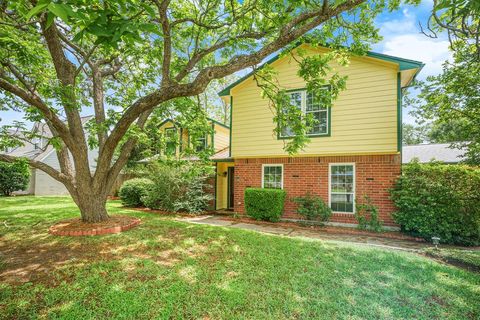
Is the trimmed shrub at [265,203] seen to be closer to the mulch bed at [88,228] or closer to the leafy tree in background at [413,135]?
the mulch bed at [88,228]

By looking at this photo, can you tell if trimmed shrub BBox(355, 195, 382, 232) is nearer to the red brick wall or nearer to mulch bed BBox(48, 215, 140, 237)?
the red brick wall

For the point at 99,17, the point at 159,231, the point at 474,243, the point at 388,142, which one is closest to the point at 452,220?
the point at 474,243

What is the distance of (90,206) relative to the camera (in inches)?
254

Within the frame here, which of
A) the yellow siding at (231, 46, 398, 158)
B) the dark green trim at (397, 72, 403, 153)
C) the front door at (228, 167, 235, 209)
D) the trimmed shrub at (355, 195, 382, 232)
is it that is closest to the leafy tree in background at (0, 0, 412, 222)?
the yellow siding at (231, 46, 398, 158)

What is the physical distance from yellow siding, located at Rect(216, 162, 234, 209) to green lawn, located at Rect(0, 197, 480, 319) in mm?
6839

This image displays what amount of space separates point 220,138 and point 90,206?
8.80m

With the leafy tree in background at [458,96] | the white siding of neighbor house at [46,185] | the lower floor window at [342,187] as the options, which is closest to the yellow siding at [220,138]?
the lower floor window at [342,187]

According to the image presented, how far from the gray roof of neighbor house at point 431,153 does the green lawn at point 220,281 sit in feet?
49.0

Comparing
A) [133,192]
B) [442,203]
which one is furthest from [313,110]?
[133,192]

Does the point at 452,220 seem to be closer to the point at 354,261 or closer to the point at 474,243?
the point at 474,243

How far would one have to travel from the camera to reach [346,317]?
2814mm

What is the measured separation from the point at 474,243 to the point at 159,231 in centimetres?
881

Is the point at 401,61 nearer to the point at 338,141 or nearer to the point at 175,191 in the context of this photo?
the point at 338,141

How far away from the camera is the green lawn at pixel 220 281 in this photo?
2873 millimetres
